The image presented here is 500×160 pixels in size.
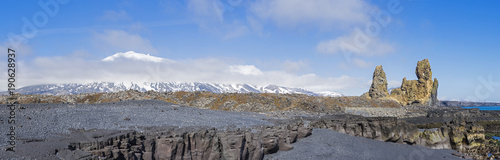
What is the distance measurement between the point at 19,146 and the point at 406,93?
153405mm

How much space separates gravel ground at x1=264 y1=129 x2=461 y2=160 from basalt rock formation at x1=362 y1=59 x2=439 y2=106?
355 ft

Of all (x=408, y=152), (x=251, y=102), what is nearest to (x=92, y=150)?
(x=408, y=152)

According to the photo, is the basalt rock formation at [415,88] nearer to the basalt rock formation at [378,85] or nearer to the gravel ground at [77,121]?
the basalt rock formation at [378,85]

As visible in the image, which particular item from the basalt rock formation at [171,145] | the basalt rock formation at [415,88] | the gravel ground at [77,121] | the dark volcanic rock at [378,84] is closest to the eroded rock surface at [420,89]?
the basalt rock formation at [415,88]

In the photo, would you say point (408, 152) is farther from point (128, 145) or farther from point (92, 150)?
point (92, 150)

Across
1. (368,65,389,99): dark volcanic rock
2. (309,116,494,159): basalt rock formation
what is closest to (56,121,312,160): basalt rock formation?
(309,116,494,159): basalt rock formation

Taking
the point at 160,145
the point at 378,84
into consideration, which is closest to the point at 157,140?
the point at 160,145

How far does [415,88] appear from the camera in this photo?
13750 cm

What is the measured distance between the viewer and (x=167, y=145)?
56.7ft

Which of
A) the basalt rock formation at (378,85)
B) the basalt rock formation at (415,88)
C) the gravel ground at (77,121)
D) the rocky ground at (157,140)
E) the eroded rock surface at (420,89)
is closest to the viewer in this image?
the rocky ground at (157,140)

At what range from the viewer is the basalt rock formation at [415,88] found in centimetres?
13400

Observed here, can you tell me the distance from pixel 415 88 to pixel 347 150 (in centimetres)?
13206

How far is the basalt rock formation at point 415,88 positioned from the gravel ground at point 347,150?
4255 inches

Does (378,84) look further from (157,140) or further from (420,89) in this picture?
(157,140)
